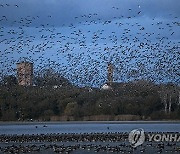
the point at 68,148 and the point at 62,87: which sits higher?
the point at 62,87

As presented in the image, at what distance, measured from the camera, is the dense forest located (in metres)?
82.6

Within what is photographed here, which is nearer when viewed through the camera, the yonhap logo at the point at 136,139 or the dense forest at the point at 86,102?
the yonhap logo at the point at 136,139

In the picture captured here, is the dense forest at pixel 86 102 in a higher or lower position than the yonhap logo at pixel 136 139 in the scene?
higher

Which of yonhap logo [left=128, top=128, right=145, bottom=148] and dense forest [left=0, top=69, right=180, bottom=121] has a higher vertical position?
dense forest [left=0, top=69, right=180, bottom=121]

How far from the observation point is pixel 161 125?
87125 mm

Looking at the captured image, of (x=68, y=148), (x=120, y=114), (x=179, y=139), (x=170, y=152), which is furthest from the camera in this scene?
(x=120, y=114)

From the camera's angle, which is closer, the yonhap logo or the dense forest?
the yonhap logo

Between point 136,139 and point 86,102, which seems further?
point 86,102

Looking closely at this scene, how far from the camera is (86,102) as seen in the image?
270 ft

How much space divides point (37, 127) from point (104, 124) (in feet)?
41.1

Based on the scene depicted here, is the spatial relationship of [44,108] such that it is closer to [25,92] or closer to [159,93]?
[25,92]

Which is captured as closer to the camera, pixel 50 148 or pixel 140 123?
pixel 50 148

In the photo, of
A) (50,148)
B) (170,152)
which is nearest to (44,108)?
(50,148)

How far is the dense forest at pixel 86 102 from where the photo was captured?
82562 millimetres
